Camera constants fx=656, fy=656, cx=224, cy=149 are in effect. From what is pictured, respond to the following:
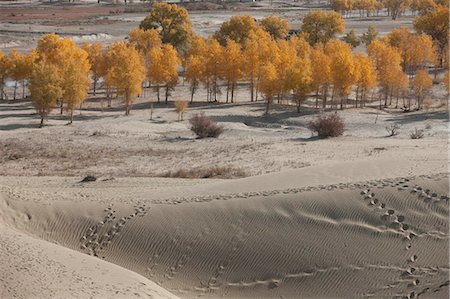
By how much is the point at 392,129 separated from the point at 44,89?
86.8 ft

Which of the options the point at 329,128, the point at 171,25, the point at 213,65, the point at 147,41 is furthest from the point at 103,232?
the point at 171,25

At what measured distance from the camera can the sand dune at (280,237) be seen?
51.4 feet

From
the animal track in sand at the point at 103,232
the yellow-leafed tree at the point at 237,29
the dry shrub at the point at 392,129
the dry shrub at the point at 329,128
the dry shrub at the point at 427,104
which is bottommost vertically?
the dry shrub at the point at 392,129

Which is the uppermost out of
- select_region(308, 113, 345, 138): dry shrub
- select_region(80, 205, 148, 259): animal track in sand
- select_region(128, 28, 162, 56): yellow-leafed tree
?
select_region(128, 28, 162, 56): yellow-leafed tree

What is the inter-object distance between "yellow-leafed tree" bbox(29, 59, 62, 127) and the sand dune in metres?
31.8

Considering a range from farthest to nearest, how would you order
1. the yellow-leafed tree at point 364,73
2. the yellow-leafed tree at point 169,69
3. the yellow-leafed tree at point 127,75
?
the yellow-leafed tree at point 169,69, the yellow-leafed tree at point 364,73, the yellow-leafed tree at point 127,75

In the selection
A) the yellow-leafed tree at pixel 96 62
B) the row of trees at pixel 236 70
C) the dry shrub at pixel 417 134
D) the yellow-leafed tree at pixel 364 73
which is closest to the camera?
the dry shrub at pixel 417 134

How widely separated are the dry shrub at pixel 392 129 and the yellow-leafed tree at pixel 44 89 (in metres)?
25.2

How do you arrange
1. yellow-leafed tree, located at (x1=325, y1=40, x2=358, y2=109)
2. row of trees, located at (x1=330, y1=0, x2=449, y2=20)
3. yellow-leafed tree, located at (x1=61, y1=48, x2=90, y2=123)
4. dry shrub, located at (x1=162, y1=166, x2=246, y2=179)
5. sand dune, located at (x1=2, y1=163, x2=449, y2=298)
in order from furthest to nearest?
row of trees, located at (x1=330, y1=0, x2=449, y2=20) < yellow-leafed tree, located at (x1=325, y1=40, x2=358, y2=109) < yellow-leafed tree, located at (x1=61, y1=48, x2=90, y2=123) < dry shrub, located at (x1=162, y1=166, x2=246, y2=179) < sand dune, located at (x1=2, y1=163, x2=449, y2=298)

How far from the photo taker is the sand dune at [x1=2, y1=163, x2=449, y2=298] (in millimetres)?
15664

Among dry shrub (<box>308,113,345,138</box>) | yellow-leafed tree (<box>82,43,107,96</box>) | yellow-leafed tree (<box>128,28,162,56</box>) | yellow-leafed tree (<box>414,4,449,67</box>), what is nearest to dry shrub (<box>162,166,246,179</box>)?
dry shrub (<box>308,113,345,138</box>)

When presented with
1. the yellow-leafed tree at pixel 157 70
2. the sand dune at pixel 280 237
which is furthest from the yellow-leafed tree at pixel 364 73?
the sand dune at pixel 280 237

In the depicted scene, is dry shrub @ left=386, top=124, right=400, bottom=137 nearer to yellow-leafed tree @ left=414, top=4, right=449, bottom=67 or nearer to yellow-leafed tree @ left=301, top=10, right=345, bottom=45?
yellow-leafed tree @ left=414, top=4, right=449, bottom=67

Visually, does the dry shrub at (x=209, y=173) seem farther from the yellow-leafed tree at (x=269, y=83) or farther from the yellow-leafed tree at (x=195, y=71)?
the yellow-leafed tree at (x=195, y=71)
